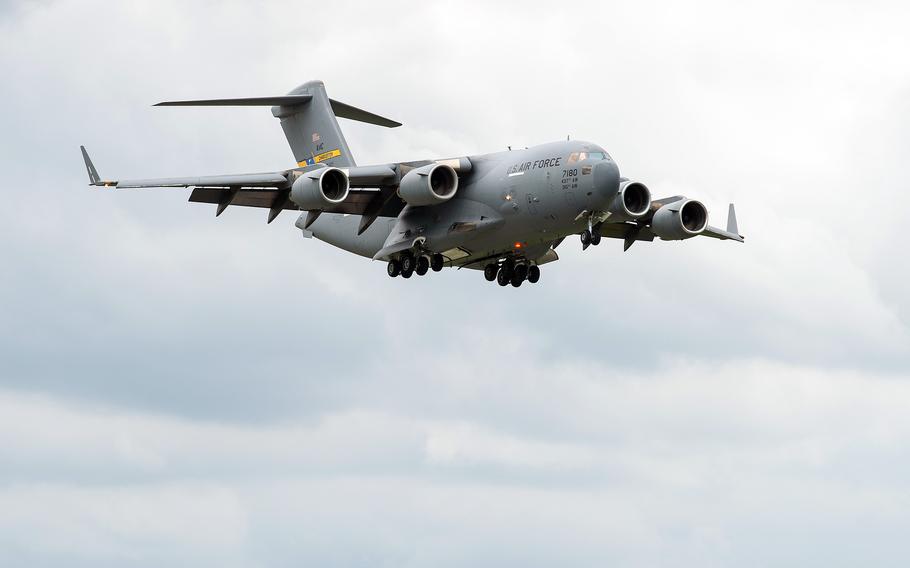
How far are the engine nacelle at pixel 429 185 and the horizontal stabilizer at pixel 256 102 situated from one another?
510cm

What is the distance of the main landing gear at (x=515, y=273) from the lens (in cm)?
3238

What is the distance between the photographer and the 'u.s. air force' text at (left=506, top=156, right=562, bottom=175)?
95.7 ft

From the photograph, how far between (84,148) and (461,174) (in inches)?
292

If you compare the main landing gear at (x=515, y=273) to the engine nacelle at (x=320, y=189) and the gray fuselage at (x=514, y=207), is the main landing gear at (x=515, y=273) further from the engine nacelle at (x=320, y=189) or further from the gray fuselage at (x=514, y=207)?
the engine nacelle at (x=320, y=189)

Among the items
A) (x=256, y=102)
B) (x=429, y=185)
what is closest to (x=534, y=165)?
(x=429, y=185)

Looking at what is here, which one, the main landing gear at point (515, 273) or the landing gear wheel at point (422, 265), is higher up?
the main landing gear at point (515, 273)

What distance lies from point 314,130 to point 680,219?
8893 mm

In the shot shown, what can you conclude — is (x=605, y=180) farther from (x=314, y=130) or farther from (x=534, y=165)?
(x=314, y=130)

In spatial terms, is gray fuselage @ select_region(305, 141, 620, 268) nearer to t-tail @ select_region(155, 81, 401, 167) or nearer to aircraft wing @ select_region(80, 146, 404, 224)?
aircraft wing @ select_region(80, 146, 404, 224)

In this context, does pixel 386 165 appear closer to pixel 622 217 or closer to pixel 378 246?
pixel 378 246

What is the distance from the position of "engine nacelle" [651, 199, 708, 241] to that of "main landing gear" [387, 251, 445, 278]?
4.50 metres

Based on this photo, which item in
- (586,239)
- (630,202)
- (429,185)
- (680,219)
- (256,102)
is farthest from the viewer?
(256,102)

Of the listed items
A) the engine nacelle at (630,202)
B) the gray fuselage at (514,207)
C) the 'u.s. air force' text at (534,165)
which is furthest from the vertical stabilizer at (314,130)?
the engine nacelle at (630,202)

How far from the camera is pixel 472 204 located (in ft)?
100
